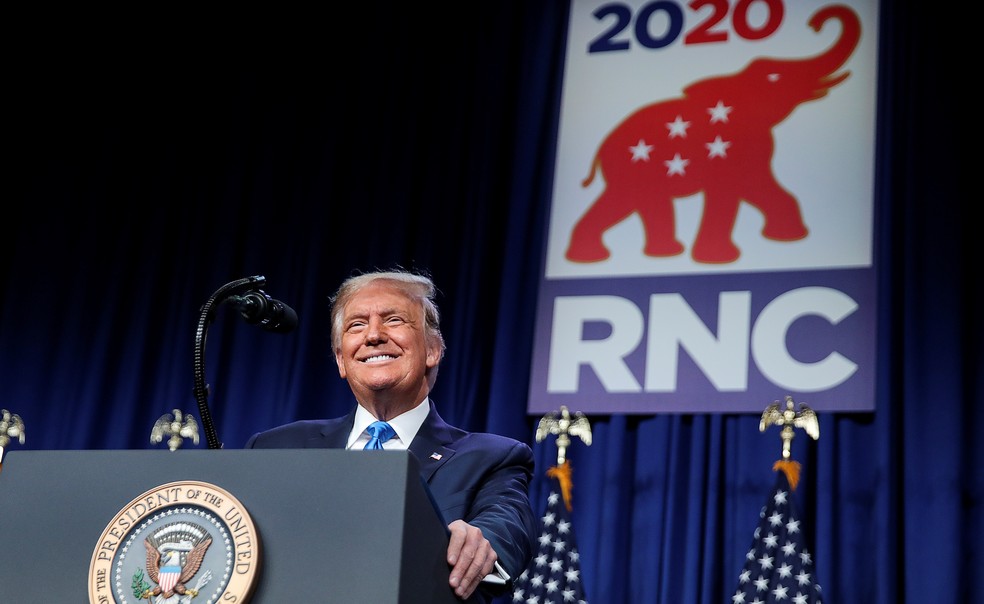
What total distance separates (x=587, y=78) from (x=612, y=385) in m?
1.50

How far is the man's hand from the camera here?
1786mm

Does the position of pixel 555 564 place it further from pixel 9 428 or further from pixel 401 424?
pixel 401 424

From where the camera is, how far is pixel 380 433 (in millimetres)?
2564

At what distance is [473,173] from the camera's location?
5980mm

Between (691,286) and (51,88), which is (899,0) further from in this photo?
(51,88)

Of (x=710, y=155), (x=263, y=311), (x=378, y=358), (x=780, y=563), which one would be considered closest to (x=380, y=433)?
(x=378, y=358)

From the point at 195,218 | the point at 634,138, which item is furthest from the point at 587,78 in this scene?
the point at 195,218

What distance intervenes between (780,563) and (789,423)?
52 centimetres

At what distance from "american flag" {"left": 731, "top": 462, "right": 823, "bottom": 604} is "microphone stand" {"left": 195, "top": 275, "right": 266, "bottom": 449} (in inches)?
118

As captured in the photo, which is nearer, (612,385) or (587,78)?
(612,385)

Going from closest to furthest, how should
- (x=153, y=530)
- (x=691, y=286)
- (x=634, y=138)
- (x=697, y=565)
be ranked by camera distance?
(x=153, y=530) → (x=697, y=565) → (x=691, y=286) → (x=634, y=138)

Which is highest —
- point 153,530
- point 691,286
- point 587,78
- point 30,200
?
A: point 587,78

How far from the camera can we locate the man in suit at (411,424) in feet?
7.52

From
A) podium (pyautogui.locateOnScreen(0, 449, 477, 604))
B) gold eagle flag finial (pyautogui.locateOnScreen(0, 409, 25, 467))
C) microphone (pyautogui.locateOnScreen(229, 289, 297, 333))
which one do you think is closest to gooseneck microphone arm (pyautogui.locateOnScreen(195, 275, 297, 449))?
microphone (pyautogui.locateOnScreen(229, 289, 297, 333))
